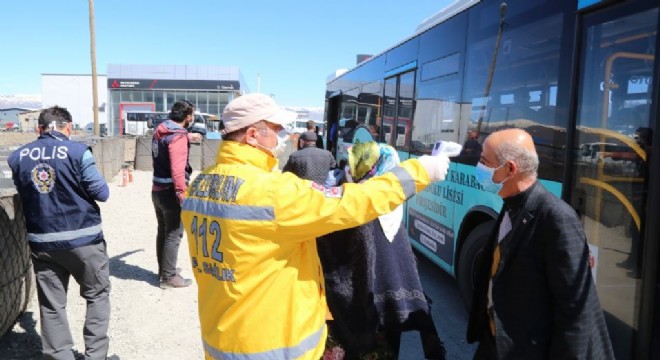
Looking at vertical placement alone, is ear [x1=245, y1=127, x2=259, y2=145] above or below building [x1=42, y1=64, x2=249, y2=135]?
below

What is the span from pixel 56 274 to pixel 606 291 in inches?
143

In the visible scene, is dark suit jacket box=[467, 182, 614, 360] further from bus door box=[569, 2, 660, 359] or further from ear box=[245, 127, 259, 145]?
ear box=[245, 127, 259, 145]

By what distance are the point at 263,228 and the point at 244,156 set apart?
1.02 feet

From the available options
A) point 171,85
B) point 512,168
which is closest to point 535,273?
point 512,168

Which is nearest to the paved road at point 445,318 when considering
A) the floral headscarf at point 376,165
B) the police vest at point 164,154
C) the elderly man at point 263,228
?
the floral headscarf at point 376,165

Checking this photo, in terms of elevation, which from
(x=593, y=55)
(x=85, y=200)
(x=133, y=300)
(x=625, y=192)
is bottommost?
(x=133, y=300)

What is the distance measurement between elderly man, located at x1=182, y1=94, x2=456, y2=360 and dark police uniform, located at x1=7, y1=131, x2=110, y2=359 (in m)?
1.73

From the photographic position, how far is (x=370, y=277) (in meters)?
2.62

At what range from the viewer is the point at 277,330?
5.89 feet

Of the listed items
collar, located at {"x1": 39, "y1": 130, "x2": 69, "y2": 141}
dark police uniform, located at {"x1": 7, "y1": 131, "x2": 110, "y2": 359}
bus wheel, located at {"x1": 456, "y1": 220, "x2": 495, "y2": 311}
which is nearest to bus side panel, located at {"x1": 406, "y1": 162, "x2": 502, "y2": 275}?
bus wheel, located at {"x1": 456, "y1": 220, "x2": 495, "y2": 311}

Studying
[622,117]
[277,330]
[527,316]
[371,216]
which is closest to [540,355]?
[527,316]

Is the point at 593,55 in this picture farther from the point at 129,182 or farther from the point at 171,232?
the point at 129,182

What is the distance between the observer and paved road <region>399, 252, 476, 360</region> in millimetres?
4027

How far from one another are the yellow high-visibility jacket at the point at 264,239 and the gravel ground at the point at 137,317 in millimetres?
2329
